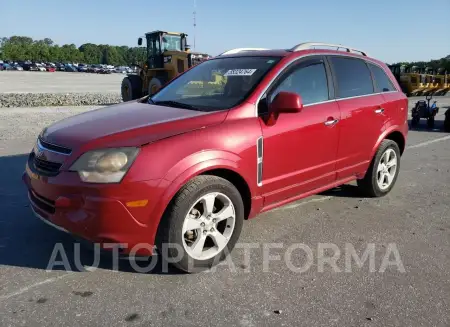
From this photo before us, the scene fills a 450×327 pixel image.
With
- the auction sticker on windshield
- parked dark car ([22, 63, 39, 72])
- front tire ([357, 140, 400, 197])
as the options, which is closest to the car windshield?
the auction sticker on windshield

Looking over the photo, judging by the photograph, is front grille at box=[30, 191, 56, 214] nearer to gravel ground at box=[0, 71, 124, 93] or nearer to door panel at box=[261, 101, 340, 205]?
door panel at box=[261, 101, 340, 205]

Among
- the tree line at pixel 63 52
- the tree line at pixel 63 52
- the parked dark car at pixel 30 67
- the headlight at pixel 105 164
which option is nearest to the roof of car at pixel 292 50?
the headlight at pixel 105 164

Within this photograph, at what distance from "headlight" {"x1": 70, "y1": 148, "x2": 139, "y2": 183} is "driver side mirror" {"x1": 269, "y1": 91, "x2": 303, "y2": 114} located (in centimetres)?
129

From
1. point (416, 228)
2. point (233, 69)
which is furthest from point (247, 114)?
point (416, 228)

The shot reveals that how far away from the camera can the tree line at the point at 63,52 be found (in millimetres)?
109200

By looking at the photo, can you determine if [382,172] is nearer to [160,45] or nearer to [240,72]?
[240,72]

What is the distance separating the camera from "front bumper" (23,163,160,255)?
276cm

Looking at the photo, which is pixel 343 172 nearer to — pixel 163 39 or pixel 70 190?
pixel 70 190

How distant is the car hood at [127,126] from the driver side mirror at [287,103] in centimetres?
46

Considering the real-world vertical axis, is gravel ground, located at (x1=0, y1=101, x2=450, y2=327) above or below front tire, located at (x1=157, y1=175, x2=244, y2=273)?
below

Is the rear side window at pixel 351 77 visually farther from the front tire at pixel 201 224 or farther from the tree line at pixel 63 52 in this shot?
the tree line at pixel 63 52

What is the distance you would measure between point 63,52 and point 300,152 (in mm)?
131202

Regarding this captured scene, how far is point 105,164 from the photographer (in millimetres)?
2793

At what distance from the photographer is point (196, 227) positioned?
3164 millimetres
